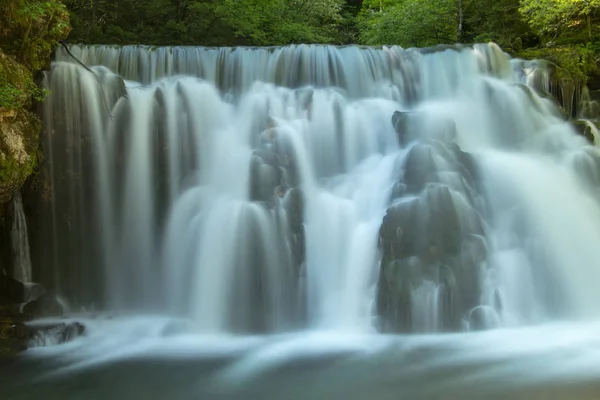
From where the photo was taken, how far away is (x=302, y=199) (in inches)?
356

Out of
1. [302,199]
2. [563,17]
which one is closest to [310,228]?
[302,199]

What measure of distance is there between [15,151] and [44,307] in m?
2.47

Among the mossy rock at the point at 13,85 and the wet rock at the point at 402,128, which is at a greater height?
the mossy rock at the point at 13,85

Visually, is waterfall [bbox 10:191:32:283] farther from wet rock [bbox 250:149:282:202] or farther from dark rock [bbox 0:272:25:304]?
wet rock [bbox 250:149:282:202]

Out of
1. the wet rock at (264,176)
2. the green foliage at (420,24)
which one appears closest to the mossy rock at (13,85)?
the wet rock at (264,176)

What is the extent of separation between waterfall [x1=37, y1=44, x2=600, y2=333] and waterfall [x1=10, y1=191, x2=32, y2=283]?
250mm

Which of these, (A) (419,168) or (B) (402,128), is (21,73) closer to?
(A) (419,168)

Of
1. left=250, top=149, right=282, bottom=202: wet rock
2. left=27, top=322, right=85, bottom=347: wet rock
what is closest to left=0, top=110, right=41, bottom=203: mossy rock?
left=27, top=322, right=85, bottom=347: wet rock

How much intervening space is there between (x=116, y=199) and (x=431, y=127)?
549 centimetres

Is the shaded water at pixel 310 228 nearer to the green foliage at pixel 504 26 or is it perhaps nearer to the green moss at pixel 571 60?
the green moss at pixel 571 60

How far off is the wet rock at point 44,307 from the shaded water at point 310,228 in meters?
0.22

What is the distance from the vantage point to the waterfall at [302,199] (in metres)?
8.12

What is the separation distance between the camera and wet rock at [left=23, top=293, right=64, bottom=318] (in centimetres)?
859

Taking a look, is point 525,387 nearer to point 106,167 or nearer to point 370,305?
point 370,305
